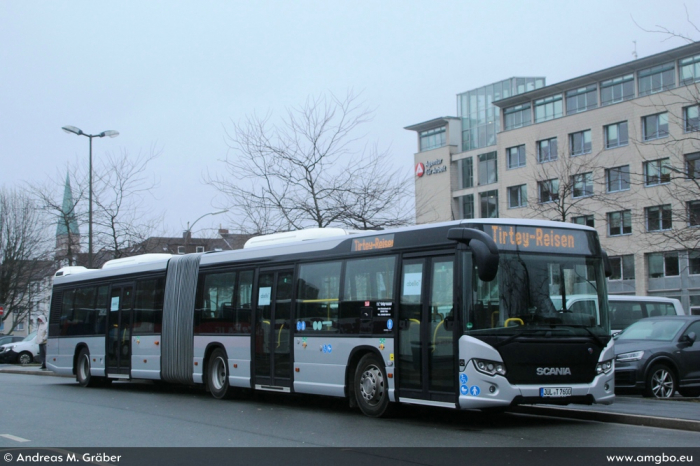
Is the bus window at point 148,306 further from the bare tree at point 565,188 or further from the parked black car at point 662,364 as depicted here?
the bare tree at point 565,188

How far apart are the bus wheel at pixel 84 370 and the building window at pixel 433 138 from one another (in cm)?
5992

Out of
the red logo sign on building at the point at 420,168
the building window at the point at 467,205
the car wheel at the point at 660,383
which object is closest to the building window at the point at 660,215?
the car wheel at the point at 660,383

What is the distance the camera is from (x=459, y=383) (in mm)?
11195

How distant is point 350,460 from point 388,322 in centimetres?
411

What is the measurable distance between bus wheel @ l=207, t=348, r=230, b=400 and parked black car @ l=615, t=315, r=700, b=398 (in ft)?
25.2

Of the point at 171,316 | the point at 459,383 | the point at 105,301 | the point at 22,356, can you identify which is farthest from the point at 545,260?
the point at 22,356

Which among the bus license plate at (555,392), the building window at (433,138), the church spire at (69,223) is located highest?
the building window at (433,138)

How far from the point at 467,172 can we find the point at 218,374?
6241 cm

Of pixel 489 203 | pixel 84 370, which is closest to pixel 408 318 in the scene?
pixel 84 370

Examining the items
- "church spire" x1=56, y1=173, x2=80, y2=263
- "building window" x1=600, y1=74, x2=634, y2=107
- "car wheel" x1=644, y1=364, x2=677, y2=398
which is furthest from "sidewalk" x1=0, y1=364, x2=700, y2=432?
"building window" x1=600, y1=74, x2=634, y2=107

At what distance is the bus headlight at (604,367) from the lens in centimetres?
1155

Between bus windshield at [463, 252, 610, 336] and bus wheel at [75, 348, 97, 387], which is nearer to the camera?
bus windshield at [463, 252, 610, 336]

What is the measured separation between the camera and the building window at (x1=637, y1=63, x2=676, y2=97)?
57.9m

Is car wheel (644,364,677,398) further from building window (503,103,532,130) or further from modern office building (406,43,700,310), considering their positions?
building window (503,103,532,130)
